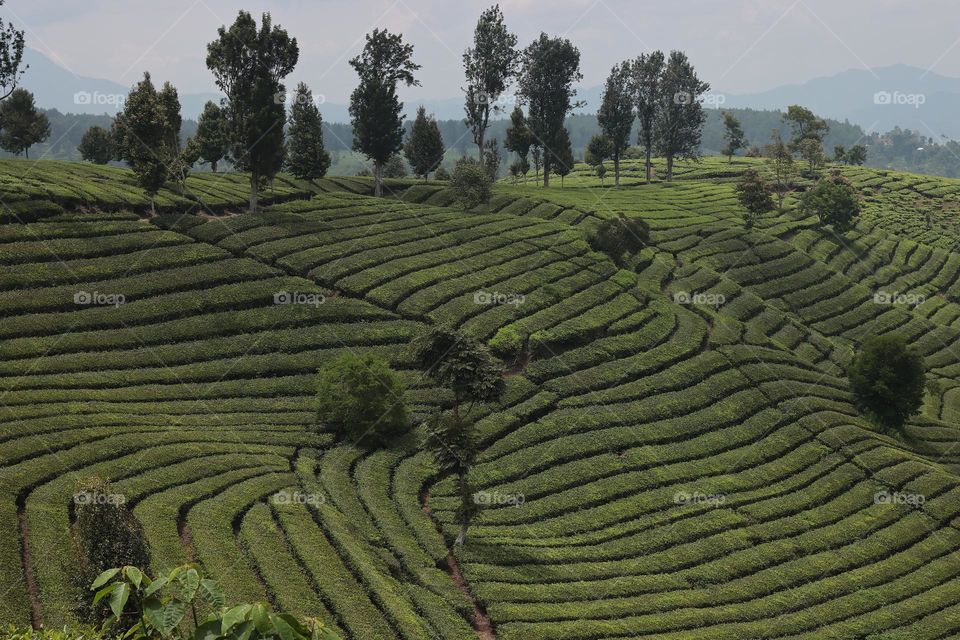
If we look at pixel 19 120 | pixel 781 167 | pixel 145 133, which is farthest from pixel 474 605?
pixel 781 167

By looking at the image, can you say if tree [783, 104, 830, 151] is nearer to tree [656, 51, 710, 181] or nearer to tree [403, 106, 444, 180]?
tree [656, 51, 710, 181]

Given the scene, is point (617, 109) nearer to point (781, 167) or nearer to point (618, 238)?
point (781, 167)

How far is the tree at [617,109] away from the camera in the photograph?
374ft

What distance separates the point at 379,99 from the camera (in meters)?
84.5

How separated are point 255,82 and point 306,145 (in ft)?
46.6

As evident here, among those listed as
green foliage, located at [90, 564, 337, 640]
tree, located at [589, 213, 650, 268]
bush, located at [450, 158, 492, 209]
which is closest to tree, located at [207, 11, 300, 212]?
bush, located at [450, 158, 492, 209]

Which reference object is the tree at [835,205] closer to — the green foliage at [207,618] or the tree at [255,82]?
the tree at [255,82]

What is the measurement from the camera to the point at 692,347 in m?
60.7

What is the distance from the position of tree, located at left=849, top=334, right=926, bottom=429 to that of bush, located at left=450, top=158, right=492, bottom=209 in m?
41.0

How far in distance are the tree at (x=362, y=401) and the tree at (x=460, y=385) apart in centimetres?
725

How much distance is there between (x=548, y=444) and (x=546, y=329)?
1298cm

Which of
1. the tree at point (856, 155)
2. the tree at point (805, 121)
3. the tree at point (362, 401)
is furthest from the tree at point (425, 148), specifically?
the tree at point (856, 155)

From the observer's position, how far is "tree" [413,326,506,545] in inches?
1395

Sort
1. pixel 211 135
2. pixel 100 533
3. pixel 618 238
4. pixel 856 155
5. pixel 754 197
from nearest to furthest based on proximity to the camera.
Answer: pixel 100 533, pixel 618 238, pixel 211 135, pixel 754 197, pixel 856 155
